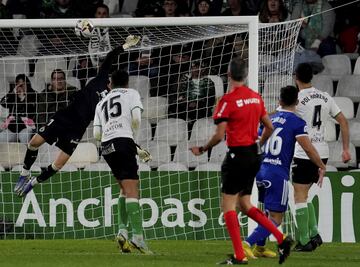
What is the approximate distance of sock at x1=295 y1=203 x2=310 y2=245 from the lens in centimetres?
1503

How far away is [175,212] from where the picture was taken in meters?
18.1

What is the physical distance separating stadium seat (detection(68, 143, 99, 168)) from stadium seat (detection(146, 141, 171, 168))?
77 cm

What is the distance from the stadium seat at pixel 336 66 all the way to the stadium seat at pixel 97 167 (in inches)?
159

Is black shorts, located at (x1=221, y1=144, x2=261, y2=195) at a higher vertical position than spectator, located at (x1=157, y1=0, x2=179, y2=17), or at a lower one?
lower

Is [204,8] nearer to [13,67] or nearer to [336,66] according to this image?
[336,66]

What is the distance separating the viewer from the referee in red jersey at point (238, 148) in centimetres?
1288

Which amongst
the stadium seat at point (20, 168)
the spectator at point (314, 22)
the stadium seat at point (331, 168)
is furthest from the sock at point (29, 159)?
the spectator at point (314, 22)

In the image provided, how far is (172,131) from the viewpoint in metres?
18.8

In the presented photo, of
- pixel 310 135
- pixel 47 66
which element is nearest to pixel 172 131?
pixel 47 66

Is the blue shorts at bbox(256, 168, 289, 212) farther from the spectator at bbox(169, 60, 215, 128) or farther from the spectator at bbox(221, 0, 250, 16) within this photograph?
the spectator at bbox(221, 0, 250, 16)

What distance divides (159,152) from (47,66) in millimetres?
2113

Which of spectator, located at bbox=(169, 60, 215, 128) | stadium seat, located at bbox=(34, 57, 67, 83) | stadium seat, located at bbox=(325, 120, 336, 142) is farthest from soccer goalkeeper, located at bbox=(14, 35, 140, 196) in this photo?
stadium seat, located at bbox=(325, 120, 336, 142)

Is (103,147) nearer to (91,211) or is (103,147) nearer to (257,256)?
(257,256)

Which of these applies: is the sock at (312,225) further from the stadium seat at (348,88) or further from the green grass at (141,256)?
the stadium seat at (348,88)
